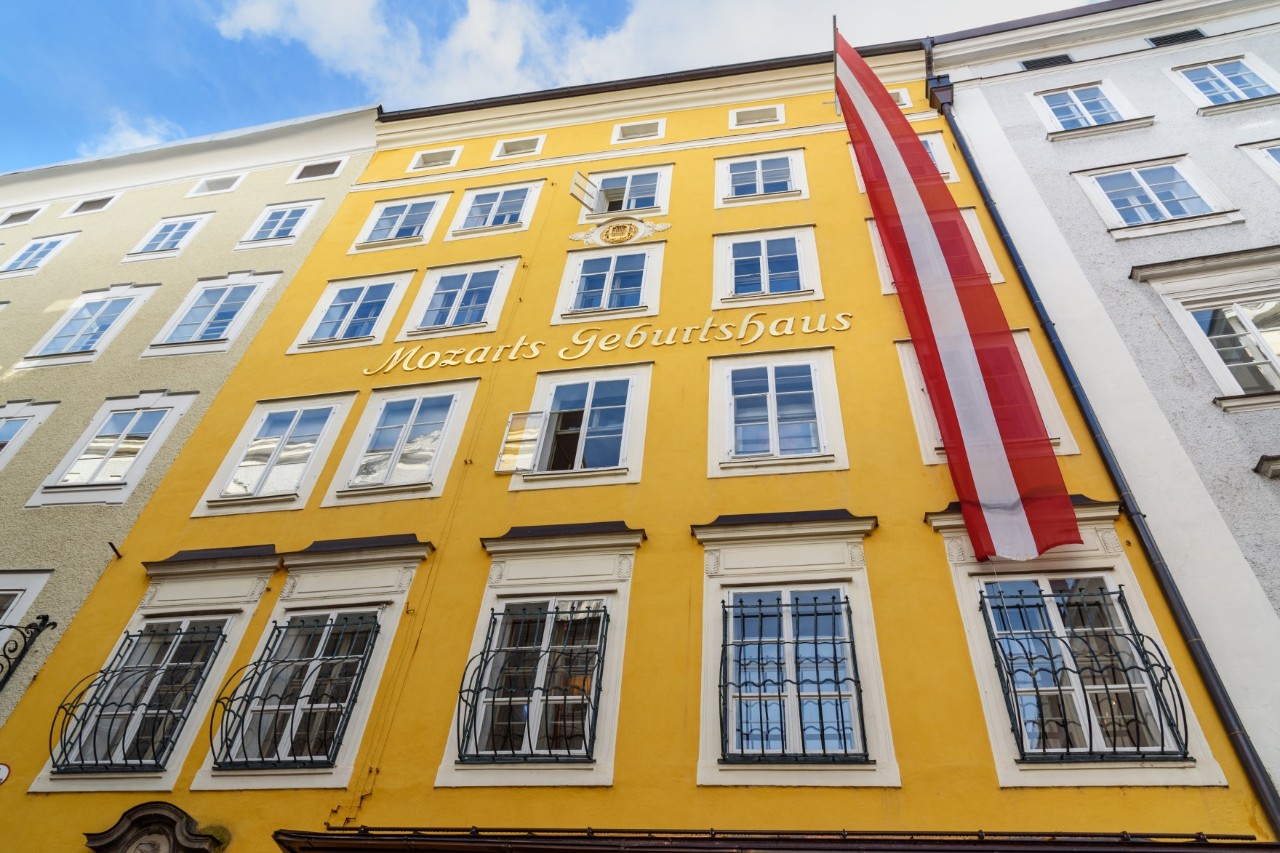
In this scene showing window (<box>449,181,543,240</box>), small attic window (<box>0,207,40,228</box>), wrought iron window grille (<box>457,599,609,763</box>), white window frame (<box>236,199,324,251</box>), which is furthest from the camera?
small attic window (<box>0,207,40,228</box>)

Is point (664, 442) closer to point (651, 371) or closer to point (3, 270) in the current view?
point (651, 371)

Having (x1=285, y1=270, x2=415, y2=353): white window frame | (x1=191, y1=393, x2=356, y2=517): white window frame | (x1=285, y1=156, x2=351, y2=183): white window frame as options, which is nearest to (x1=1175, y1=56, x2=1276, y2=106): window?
(x1=285, y1=270, x2=415, y2=353): white window frame

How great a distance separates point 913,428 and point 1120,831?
493cm

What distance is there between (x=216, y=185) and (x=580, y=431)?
14.8 meters

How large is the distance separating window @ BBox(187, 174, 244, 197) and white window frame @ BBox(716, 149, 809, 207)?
40.9 ft

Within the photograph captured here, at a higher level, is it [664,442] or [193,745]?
[664,442]

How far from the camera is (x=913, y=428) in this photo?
33.7ft

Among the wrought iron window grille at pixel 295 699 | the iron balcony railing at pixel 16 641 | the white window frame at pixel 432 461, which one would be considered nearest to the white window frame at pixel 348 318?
the white window frame at pixel 432 461

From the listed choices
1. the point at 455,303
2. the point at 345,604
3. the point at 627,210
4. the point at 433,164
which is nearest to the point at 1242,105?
the point at 627,210

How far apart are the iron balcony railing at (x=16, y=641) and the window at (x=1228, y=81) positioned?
2021 cm

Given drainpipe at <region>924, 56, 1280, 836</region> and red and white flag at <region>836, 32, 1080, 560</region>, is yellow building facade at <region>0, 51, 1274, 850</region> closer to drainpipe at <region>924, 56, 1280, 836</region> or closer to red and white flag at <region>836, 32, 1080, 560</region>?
drainpipe at <region>924, 56, 1280, 836</region>

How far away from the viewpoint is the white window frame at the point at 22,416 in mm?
13312

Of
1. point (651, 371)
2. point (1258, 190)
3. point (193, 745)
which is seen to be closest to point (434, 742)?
point (193, 745)

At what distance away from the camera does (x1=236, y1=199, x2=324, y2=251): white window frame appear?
56.9ft
